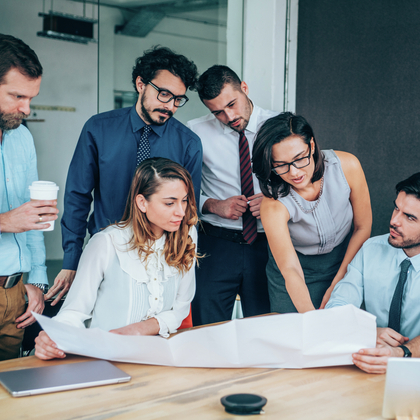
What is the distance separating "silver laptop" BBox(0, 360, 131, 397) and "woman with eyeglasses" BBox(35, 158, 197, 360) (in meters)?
0.30

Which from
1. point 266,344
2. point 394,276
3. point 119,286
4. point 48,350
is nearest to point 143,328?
point 119,286

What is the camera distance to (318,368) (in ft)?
4.76

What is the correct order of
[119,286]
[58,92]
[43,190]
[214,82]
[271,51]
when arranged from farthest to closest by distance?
[58,92]
[271,51]
[214,82]
[119,286]
[43,190]

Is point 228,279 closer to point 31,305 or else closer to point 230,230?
point 230,230

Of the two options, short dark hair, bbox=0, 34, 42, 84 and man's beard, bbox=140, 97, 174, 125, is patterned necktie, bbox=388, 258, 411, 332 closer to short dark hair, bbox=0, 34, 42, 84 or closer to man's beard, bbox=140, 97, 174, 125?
man's beard, bbox=140, 97, 174, 125

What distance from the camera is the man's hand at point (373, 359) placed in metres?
1.42

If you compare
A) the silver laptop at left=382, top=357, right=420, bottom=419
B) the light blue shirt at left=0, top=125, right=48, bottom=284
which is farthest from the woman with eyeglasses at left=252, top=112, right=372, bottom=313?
the light blue shirt at left=0, top=125, right=48, bottom=284

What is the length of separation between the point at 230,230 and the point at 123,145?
69 cm

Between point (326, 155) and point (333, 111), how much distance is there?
1.09 m

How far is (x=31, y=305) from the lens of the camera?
195cm

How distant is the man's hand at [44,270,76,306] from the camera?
203cm

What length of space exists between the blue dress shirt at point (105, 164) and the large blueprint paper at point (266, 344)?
834 millimetres

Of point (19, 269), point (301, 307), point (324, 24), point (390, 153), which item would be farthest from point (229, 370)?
point (324, 24)

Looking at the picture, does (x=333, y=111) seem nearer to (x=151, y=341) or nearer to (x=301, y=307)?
(x=301, y=307)
